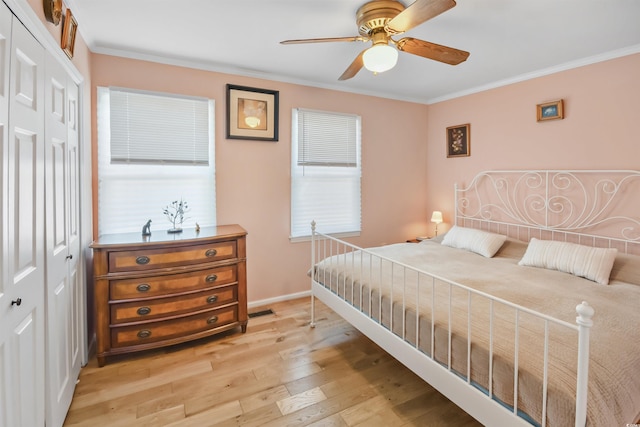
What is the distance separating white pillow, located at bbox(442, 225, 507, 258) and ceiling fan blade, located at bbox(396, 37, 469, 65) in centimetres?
176

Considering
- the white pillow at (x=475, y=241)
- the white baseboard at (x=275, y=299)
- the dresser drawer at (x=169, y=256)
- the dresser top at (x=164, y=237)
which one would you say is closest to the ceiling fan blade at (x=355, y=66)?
the dresser top at (x=164, y=237)

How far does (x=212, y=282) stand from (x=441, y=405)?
1.84 m

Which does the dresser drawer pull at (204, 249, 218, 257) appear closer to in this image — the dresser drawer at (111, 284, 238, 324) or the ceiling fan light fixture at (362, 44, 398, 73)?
the dresser drawer at (111, 284, 238, 324)

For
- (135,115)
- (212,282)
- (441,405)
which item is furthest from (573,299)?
(135,115)

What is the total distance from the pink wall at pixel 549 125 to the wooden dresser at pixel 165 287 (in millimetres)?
2826

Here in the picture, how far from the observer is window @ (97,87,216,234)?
2719mm

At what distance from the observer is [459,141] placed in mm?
3977

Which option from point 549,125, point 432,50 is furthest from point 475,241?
point 432,50

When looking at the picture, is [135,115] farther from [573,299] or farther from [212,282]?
[573,299]

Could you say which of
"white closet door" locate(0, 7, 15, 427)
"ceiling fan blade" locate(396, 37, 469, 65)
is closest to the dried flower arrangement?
"white closet door" locate(0, 7, 15, 427)

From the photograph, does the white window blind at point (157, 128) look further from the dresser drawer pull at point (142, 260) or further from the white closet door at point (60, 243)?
the dresser drawer pull at point (142, 260)

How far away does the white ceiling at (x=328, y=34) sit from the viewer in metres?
2.03

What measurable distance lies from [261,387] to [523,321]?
62.9 inches

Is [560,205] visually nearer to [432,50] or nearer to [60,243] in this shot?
[432,50]
